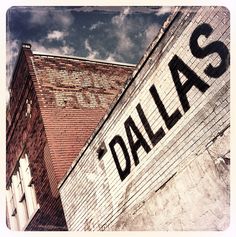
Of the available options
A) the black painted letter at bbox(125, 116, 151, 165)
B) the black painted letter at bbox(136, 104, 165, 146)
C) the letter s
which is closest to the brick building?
the black painted letter at bbox(125, 116, 151, 165)

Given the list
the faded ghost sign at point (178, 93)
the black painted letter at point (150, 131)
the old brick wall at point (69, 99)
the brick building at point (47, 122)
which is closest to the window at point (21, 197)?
the brick building at point (47, 122)

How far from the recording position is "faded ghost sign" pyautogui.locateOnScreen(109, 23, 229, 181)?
4527 millimetres

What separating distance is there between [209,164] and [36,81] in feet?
19.3

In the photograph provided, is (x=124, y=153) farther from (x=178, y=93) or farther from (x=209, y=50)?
(x=209, y=50)

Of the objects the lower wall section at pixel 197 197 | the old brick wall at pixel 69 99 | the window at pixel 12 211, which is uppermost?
the old brick wall at pixel 69 99

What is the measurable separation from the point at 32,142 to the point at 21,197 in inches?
68.9

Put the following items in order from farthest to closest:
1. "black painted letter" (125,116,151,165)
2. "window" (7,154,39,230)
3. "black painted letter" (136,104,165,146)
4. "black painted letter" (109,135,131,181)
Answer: "window" (7,154,39,230)
"black painted letter" (109,135,131,181)
"black painted letter" (125,116,151,165)
"black painted letter" (136,104,165,146)

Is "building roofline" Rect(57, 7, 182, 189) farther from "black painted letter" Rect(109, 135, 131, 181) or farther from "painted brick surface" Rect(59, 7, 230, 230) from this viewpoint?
"black painted letter" Rect(109, 135, 131, 181)

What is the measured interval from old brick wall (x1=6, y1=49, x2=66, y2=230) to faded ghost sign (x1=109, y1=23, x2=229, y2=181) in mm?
2968

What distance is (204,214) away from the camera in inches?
186

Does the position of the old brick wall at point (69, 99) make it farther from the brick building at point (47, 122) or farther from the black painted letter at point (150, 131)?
the black painted letter at point (150, 131)

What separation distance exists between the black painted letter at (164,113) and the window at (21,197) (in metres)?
5.20

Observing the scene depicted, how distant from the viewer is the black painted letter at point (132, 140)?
18.6ft

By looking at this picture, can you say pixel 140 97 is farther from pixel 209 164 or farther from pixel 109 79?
pixel 109 79
